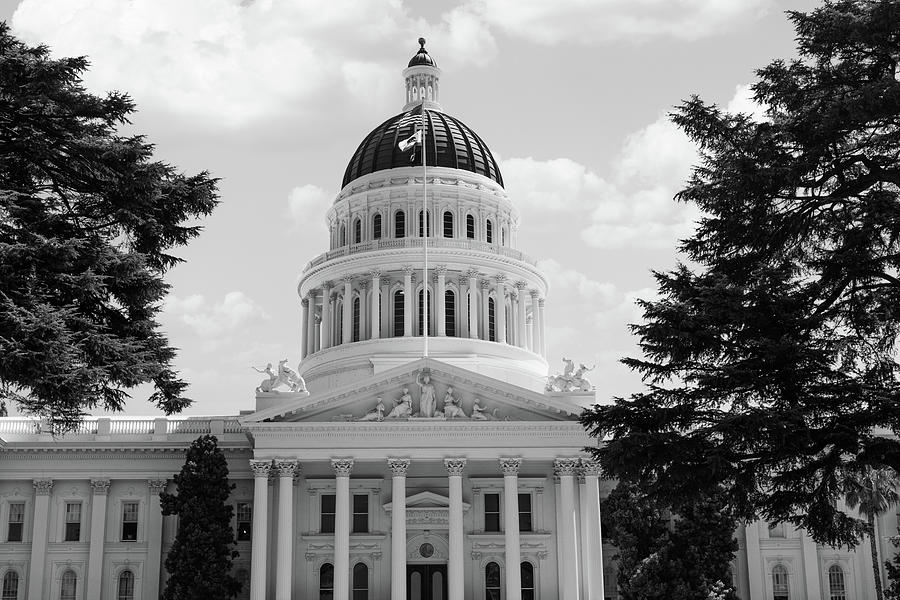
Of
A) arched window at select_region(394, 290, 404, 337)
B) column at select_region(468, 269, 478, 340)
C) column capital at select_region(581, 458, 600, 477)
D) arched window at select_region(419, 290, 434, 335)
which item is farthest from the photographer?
arched window at select_region(394, 290, 404, 337)

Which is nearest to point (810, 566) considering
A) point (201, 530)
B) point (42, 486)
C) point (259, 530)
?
point (259, 530)

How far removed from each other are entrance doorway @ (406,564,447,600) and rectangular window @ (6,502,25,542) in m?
20.5

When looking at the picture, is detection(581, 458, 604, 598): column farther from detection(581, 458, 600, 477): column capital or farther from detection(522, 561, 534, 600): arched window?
detection(522, 561, 534, 600): arched window

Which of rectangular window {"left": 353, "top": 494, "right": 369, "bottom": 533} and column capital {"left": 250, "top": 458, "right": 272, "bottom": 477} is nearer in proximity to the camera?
column capital {"left": 250, "top": 458, "right": 272, "bottom": 477}

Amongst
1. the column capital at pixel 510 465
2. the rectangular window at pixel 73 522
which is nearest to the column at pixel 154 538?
the rectangular window at pixel 73 522

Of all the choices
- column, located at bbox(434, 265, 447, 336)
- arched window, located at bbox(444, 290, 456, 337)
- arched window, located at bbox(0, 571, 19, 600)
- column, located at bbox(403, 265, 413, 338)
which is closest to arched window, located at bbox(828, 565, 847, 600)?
arched window, located at bbox(444, 290, 456, 337)

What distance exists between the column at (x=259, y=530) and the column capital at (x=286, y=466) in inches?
15.6

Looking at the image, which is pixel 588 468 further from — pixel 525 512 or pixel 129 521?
pixel 129 521

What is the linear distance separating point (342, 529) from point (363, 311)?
22.0 metres

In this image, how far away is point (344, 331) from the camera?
2970 inches

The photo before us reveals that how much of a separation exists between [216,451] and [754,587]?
29.5m

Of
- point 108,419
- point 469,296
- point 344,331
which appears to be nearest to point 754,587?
point 469,296

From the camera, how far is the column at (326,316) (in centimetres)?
7644

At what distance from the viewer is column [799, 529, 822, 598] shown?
63.1 metres
